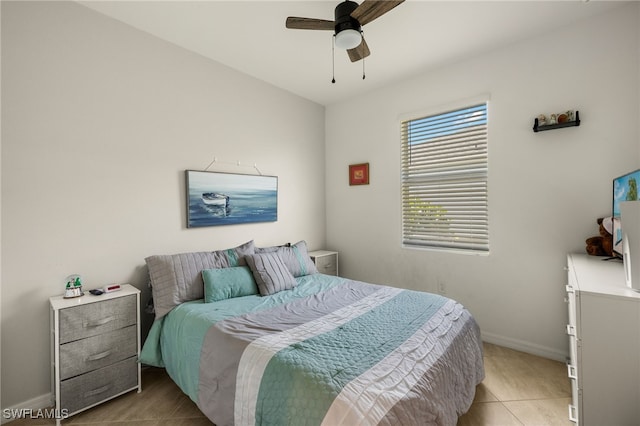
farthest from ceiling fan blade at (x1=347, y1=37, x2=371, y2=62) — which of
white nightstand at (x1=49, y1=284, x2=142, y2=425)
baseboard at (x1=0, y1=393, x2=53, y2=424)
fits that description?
baseboard at (x1=0, y1=393, x2=53, y2=424)

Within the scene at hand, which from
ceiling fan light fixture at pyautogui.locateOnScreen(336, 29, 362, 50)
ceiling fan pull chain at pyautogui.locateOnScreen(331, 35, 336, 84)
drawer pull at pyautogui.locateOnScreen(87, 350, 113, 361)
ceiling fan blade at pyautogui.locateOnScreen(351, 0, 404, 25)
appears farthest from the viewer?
ceiling fan pull chain at pyautogui.locateOnScreen(331, 35, 336, 84)

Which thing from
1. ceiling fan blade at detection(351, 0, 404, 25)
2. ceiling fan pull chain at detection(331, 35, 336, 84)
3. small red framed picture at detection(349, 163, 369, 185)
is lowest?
small red framed picture at detection(349, 163, 369, 185)

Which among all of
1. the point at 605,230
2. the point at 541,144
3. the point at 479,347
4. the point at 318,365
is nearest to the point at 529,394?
the point at 479,347

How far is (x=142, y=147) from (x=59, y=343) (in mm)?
1501

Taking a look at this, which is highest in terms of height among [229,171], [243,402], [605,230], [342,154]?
[342,154]

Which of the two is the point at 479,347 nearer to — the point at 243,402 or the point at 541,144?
the point at 243,402

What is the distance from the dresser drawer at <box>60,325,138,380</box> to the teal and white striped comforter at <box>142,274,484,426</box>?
127 millimetres

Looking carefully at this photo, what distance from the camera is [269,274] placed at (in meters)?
2.47

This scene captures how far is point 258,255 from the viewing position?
257 centimetres

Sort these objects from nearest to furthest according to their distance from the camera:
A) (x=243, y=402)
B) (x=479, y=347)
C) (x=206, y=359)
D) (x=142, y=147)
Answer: (x=243, y=402)
(x=206, y=359)
(x=479, y=347)
(x=142, y=147)

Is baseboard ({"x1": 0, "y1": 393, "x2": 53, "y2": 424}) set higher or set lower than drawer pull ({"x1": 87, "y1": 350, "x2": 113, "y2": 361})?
lower

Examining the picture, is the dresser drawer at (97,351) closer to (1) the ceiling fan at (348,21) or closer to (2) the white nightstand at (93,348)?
(2) the white nightstand at (93,348)

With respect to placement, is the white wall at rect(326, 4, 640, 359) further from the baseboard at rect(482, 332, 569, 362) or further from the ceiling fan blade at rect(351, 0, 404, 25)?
the ceiling fan blade at rect(351, 0, 404, 25)

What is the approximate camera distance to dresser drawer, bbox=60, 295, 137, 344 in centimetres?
178
